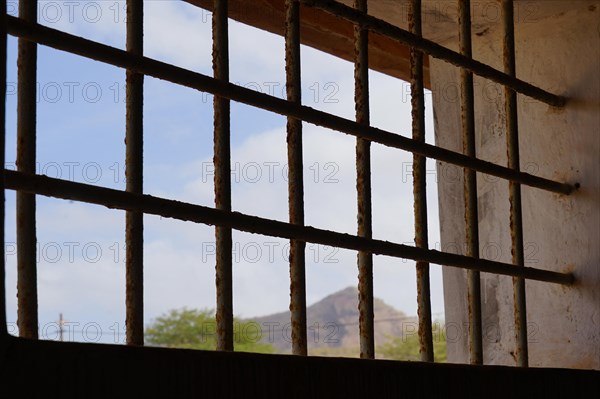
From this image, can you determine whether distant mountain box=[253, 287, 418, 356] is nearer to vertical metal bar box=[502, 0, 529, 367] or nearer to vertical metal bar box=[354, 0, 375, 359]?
vertical metal bar box=[502, 0, 529, 367]

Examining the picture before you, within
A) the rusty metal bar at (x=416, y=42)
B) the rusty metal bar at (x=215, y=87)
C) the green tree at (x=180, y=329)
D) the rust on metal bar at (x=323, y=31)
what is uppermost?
the green tree at (x=180, y=329)

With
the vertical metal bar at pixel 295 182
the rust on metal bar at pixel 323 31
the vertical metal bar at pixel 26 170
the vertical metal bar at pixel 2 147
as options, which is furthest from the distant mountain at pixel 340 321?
the vertical metal bar at pixel 2 147

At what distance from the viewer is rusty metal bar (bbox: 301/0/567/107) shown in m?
1.33

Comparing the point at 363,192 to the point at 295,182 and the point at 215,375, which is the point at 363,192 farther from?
the point at 215,375

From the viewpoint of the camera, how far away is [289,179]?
4.27 ft

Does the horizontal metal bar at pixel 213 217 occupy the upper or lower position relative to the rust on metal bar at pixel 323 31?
lower

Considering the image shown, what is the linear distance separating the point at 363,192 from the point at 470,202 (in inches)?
12.9

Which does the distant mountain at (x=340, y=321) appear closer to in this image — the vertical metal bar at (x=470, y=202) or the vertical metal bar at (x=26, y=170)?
the vertical metal bar at (x=470, y=202)

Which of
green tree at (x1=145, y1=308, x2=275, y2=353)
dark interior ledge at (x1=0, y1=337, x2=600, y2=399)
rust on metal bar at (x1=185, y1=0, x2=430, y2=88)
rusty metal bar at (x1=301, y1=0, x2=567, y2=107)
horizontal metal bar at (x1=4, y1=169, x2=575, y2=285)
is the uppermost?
green tree at (x1=145, y1=308, x2=275, y2=353)

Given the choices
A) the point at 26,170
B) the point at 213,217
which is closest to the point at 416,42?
the point at 213,217

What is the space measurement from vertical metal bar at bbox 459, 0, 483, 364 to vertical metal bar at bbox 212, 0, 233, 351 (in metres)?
0.55

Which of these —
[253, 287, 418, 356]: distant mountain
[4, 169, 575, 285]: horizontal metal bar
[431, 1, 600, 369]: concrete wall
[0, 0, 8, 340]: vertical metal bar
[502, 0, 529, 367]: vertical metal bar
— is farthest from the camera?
[253, 287, 418, 356]: distant mountain

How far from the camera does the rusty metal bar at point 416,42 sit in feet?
4.37

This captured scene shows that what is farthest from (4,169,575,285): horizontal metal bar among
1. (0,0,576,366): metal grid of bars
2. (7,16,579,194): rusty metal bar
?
(7,16,579,194): rusty metal bar
